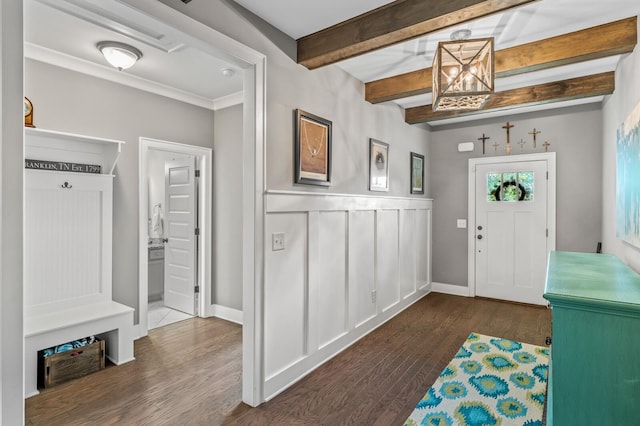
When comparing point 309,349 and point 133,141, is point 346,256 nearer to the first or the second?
point 309,349

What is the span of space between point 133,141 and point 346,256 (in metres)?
2.44

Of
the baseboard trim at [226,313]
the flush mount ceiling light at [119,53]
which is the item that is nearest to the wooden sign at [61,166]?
the flush mount ceiling light at [119,53]

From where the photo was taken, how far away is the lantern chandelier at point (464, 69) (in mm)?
1982

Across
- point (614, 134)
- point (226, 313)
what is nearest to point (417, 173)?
point (614, 134)

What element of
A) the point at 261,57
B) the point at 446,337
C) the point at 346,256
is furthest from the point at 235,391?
the point at 261,57

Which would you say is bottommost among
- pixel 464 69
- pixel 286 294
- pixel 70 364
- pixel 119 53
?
pixel 70 364

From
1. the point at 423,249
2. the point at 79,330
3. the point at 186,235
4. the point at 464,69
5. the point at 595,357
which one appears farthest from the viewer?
the point at 423,249

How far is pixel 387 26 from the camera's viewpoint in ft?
7.02

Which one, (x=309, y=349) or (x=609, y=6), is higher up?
(x=609, y=6)

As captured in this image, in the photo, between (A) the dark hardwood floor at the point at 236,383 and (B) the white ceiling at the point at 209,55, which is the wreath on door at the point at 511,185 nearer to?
(B) the white ceiling at the point at 209,55

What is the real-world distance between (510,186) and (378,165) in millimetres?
2185

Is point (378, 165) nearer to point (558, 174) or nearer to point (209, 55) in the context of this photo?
point (209, 55)

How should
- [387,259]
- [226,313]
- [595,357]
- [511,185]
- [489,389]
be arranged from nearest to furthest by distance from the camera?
[595,357], [489,389], [387,259], [226,313], [511,185]

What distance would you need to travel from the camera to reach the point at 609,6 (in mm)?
2203
